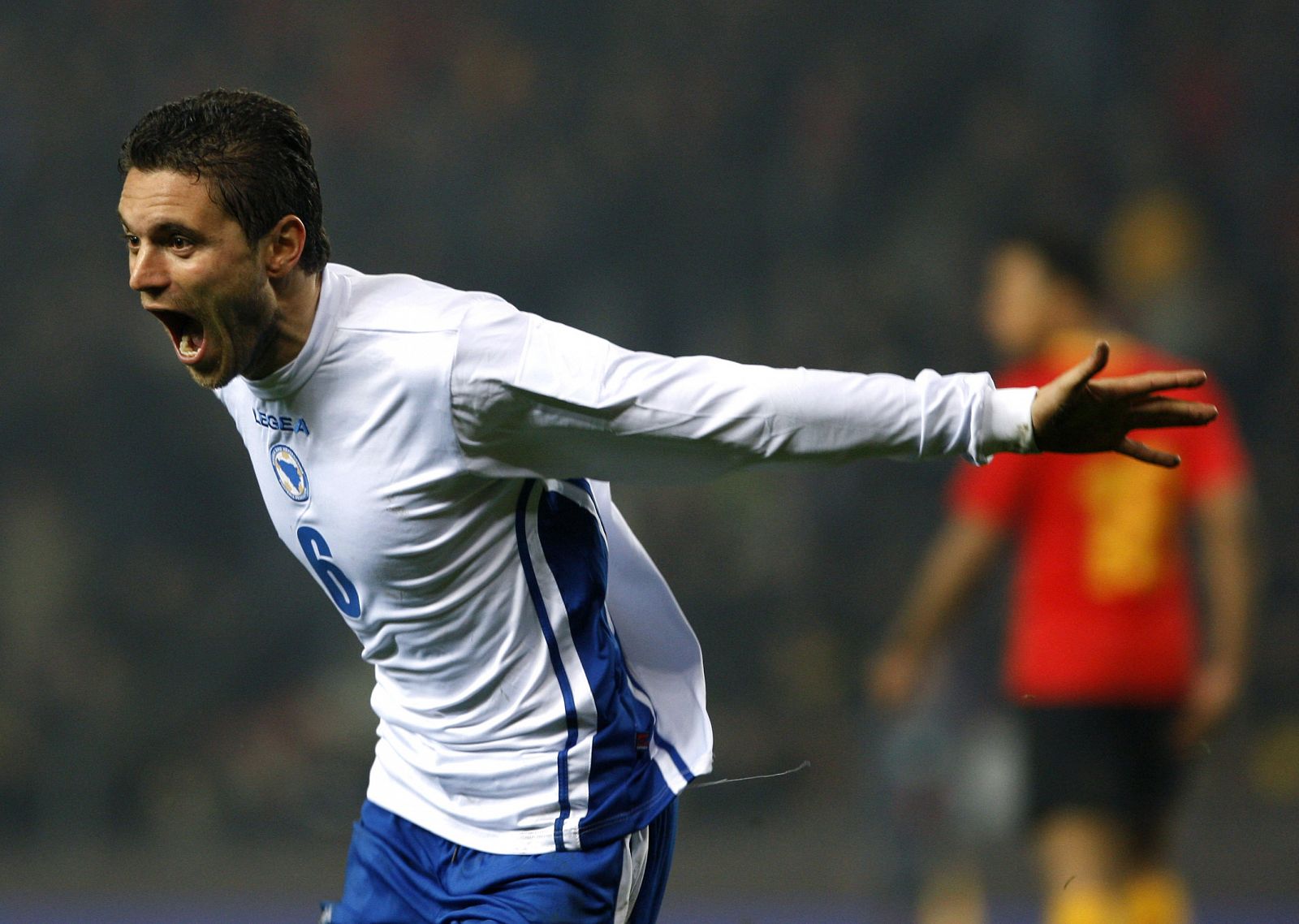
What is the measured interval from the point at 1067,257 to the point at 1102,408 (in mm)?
1957

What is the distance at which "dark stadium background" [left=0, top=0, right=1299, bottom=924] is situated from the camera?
5496 millimetres

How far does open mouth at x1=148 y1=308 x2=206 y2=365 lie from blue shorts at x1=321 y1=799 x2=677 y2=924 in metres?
0.65

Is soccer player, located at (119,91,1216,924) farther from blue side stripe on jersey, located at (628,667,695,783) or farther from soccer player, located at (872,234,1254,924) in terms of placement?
soccer player, located at (872,234,1254,924)

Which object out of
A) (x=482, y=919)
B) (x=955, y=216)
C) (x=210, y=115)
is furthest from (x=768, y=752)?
(x=210, y=115)

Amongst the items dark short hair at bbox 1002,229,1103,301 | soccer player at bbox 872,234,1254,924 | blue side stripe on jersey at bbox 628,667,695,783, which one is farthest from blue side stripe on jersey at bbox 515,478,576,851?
dark short hair at bbox 1002,229,1103,301

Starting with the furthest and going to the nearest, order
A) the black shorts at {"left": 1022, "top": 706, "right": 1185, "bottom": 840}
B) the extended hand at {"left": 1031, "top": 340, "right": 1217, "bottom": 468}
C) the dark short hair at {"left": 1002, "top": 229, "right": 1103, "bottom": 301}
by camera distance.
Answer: the dark short hair at {"left": 1002, "top": 229, "right": 1103, "bottom": 301}, the black shorts at {"left": 1022, "top": 706, "right": 1185, "bottom": 840}, the extended hand at {"left": 1031, "top": 340, "right": 1217, "bottom": 468}

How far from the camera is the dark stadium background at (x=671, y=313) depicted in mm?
5496

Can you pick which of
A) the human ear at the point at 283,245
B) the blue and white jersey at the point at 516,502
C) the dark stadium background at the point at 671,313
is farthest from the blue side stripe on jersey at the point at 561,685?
the dark stadium background at the point at 671,313

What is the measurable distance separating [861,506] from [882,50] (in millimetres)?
1989

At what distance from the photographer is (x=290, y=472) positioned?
6.02 ft

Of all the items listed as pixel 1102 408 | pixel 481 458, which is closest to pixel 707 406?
pixel 481 458

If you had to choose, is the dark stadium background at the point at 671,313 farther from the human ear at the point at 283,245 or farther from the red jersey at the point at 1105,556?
the human ear at the point at 283,245

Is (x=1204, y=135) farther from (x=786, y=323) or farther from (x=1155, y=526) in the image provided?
(x=1155, y=526)

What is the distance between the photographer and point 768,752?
5.65 meters
